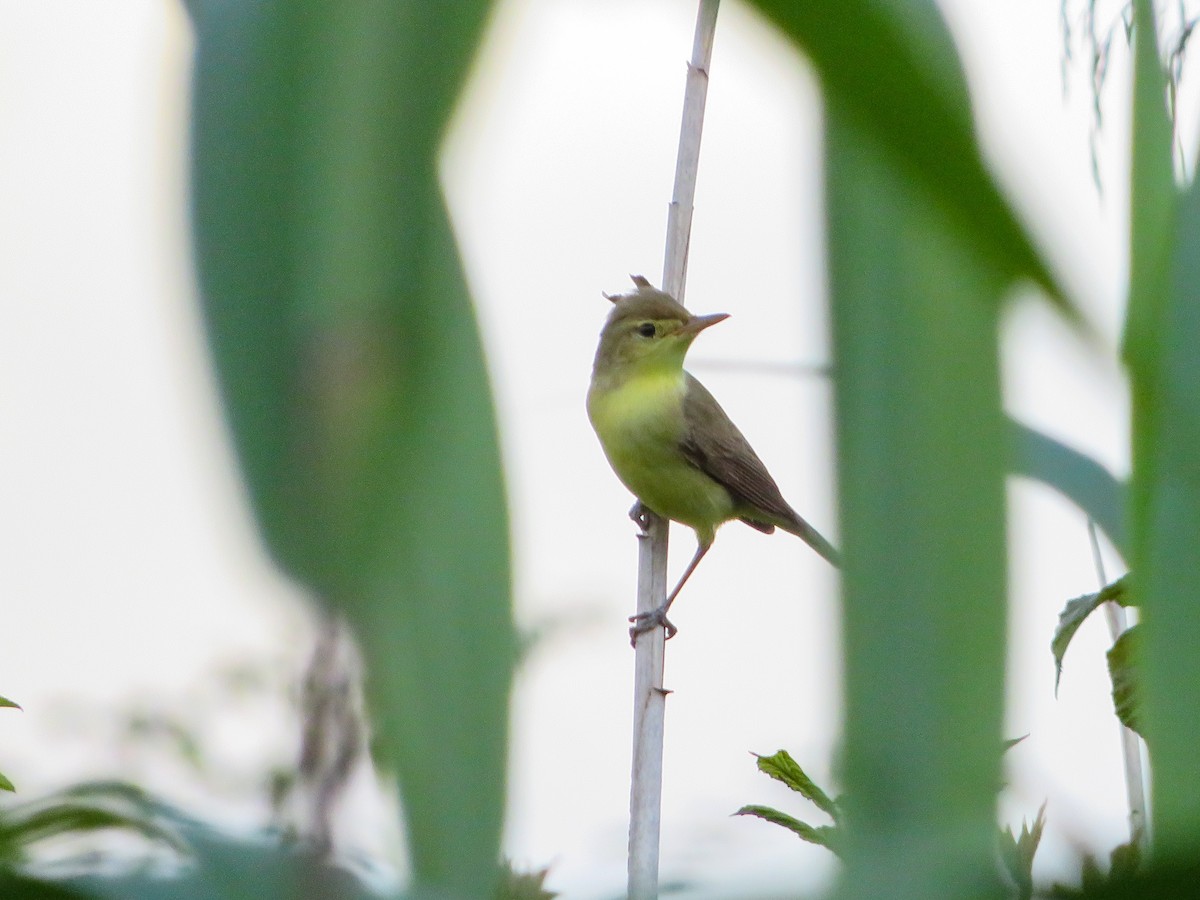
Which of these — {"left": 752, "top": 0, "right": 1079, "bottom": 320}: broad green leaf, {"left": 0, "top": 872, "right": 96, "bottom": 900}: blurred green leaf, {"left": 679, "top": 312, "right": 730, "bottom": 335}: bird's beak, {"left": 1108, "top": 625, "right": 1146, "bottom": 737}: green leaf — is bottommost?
{"left": 0, "top": 872, "right": 96, "bottom": 900}: blurred green leaf

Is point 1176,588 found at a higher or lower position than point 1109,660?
lower

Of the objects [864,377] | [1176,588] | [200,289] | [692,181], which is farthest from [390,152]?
[692,181]

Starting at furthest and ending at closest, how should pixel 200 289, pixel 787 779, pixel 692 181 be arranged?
pixel 692 181 < pixel 787 779 < pixel 200 289

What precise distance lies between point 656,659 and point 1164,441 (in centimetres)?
266

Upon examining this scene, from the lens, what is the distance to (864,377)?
19.8 inches

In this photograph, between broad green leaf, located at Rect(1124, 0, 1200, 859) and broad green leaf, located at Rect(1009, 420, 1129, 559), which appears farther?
broad green leaf, located at Rect(1009, 420, 1129, 559)

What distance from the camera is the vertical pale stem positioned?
2574 mm

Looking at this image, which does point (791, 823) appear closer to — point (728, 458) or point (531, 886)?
point (531, 886)

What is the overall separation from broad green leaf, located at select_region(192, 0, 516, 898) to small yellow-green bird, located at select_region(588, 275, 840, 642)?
15.0ft

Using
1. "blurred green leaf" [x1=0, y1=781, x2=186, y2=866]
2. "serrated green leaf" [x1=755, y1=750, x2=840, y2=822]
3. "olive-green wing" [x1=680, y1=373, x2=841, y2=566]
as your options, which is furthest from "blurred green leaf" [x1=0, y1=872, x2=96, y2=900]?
"olive-green wing" [x1=680, y1=373, x2=841, y2=566]

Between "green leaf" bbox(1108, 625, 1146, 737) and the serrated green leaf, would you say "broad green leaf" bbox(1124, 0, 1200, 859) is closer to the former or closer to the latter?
"green leaf" bbox(1108, 625, 1146, 737)

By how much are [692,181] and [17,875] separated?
2.72m

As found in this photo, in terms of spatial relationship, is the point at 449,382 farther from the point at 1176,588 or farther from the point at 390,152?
the point at 1176,588

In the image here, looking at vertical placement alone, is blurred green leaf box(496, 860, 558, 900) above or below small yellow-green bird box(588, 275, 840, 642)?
below
